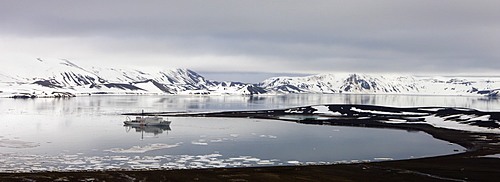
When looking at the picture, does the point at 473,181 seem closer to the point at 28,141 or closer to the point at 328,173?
the point at 328,173

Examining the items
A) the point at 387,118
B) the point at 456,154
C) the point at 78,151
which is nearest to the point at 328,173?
the point at 456,154

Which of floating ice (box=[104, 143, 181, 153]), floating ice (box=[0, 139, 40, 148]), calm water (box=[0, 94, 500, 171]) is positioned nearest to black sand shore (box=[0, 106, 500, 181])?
calm water (box=[0, 94, 500, 171])

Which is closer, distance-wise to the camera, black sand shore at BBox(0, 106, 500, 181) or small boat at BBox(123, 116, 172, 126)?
black sand shore at BBox(0, 106, 500, 181)

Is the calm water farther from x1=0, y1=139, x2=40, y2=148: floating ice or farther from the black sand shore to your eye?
the black sand shore

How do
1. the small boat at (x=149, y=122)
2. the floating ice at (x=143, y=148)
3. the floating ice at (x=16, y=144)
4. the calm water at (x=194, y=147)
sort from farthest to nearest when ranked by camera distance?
the small boat at (x=149, y=122) < the floating ice at (x=16, y=144) < the floating ice at (x=143, y=148) < the calm water at (x=194, y=147)

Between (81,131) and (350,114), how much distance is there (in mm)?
64106

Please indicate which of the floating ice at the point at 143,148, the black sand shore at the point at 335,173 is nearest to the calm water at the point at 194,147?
the floating ice at the point at 143,148

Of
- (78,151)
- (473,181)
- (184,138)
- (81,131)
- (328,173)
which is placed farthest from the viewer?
(81,131)

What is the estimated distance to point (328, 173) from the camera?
34.1 m

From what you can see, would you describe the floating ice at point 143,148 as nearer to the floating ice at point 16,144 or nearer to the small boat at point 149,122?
the floating ice at point 16,144

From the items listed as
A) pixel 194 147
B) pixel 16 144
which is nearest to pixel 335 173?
pixel 194 147

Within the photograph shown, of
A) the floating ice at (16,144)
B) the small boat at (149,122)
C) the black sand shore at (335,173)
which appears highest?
the small boat at (149,122)

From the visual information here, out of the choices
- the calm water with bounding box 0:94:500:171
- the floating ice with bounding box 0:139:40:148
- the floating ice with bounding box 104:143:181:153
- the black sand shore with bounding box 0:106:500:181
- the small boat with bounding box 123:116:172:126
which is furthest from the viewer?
the small boat with bounding box 123:116:172:126

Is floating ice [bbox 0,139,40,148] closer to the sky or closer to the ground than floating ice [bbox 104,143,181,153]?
closer to the sky
